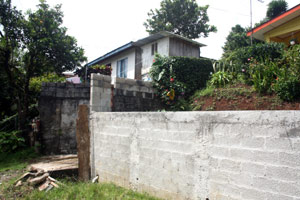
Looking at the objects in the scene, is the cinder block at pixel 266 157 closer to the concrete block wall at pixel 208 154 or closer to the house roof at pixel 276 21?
the concrete block wall at pixel 208 154

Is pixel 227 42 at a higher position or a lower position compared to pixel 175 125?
higher

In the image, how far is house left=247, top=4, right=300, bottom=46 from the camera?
915 cm

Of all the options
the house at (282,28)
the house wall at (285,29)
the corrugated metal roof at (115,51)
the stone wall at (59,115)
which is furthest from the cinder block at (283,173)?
the corrugated metal roof at (115,51)

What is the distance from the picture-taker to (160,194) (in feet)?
11.5

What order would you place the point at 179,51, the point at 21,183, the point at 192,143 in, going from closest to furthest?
the point at 192,143 → the point at 21,183 → the point at 179,51

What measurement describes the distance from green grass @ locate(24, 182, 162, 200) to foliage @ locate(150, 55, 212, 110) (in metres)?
4.47

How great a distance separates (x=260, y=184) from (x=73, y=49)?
893cm

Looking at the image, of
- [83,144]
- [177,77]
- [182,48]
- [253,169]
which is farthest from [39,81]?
[253,169]

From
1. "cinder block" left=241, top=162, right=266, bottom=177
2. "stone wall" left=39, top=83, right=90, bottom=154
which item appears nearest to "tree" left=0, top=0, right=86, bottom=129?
"stone wall" left=39, top=83, right=90, bottom=154

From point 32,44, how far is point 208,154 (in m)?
7.79

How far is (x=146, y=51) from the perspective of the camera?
13.5 m

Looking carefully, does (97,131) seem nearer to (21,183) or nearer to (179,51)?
(21,183)

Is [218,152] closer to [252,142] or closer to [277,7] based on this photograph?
[252,142]

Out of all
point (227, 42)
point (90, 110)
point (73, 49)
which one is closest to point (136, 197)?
point (90, 110)
